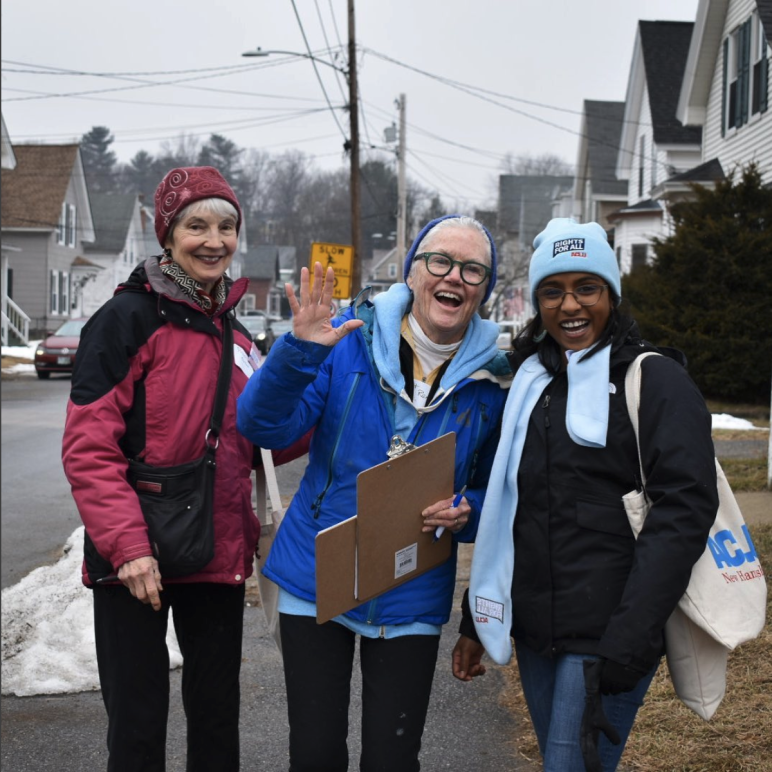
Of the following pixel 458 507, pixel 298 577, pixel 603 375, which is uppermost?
pixel 603 375

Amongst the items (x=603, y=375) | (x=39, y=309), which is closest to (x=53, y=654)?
(x=603, y=375)

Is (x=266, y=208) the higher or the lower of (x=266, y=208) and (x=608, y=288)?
the higher

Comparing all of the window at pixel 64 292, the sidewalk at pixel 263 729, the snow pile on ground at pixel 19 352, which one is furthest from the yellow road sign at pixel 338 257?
the window at pixel 64 292

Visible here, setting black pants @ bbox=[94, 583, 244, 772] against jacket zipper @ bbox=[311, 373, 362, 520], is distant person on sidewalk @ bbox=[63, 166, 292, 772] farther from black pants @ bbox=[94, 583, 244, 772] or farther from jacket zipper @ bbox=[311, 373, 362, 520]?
jacket zipper @ bbox=[311, 373, 362, 520]

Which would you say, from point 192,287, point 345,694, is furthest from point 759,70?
point 345,694

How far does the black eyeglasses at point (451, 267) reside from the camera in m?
3.07

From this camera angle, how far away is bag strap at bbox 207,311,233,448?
3.10m

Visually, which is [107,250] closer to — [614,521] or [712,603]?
[614,521]

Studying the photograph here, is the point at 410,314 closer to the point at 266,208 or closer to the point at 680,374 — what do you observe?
the point at 680,374

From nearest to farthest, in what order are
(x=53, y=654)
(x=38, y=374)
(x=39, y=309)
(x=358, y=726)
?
(x=358, y=726) < (x=53, y=654) < (x=38, y=374) < (x=39, y=309)

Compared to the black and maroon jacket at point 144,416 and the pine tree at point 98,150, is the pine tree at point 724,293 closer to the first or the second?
the black and maroon jacket at point 144,416

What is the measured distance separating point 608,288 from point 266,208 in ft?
341

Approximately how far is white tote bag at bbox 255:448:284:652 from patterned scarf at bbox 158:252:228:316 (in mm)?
535

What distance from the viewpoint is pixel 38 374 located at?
2812cm
